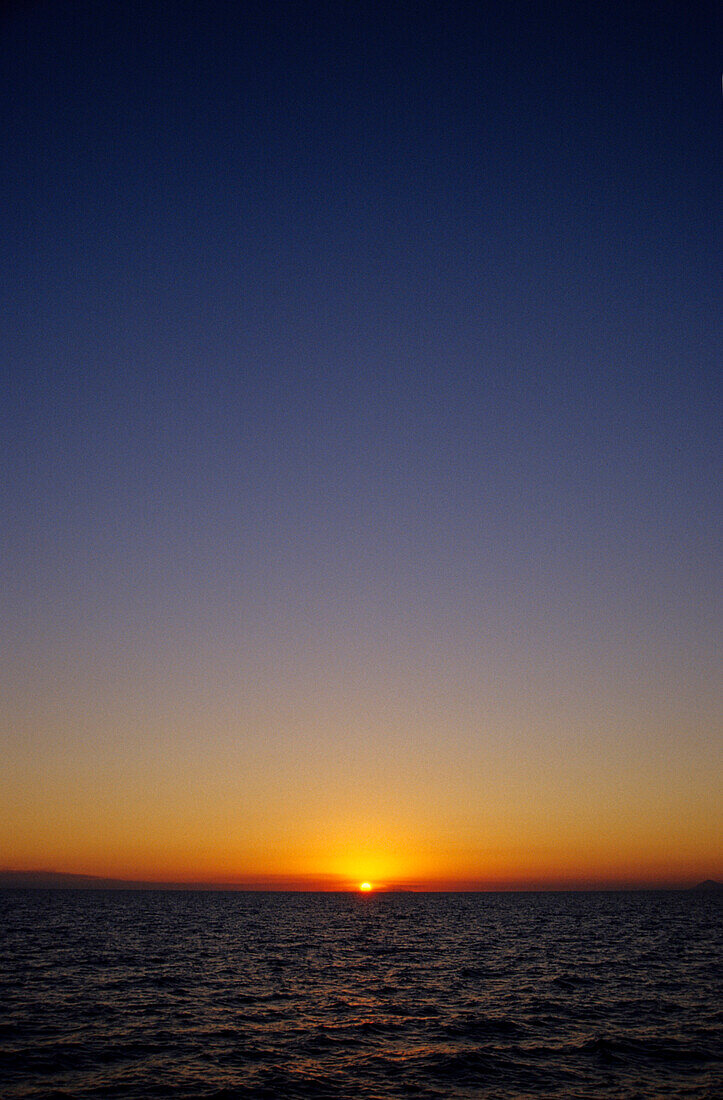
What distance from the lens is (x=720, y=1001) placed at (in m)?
32.9

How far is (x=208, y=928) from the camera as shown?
2896 inches

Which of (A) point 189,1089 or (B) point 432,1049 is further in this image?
(B) point 432,1049

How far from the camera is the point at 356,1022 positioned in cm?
2745

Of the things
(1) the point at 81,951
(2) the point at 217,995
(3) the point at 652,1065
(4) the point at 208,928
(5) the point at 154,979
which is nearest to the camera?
(3) the point at 652,1065

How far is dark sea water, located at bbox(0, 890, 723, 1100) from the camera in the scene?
805 inches

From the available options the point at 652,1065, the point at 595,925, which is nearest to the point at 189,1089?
the point at 652,1065

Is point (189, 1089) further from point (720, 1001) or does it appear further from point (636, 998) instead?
point (720, 1001)

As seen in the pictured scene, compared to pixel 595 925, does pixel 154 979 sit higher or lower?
higher

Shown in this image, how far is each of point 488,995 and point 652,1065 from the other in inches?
498

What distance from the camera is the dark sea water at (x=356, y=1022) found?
67.1 feet

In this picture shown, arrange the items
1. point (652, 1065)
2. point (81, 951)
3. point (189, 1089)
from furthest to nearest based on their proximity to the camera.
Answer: point (81, 951) < point (652, 1065) < point (189, 1089)

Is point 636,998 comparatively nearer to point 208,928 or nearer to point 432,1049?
point 432,1049

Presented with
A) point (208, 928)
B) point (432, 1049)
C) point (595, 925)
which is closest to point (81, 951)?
point (208, 928)

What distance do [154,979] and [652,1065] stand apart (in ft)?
81.0
